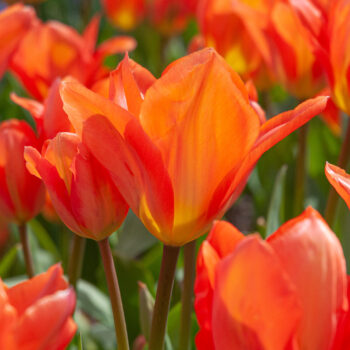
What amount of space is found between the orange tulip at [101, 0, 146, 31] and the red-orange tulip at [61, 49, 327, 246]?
1.32 m

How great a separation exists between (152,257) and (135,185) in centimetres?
53

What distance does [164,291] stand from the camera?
0.48 m

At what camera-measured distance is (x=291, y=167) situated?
1.25 metres

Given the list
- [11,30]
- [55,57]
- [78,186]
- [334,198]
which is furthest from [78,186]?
[55,57]

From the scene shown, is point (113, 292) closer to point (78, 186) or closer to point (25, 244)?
point (78, 186)

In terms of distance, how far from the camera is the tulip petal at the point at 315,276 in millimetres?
375

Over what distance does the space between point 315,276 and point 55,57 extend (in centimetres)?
76

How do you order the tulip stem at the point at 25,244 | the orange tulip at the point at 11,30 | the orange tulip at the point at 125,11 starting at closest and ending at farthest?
the tulip stem at the point at 25,244 < the orange tulip at the point at 11,30 < the orange tulip at the point at 125,11

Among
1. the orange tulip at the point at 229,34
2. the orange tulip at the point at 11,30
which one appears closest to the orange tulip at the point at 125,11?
the orange tulip at the point at 229,34

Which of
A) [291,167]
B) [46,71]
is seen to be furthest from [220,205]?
[291,167]

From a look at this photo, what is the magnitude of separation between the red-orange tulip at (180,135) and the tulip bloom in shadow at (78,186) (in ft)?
0.07

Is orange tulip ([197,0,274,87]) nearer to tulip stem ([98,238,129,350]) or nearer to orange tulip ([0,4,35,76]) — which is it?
orange tulip ([0,4,35,76])

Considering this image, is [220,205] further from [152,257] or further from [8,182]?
[152,257]

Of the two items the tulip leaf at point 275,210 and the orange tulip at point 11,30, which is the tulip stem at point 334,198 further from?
the orange tulip at point 11,30
